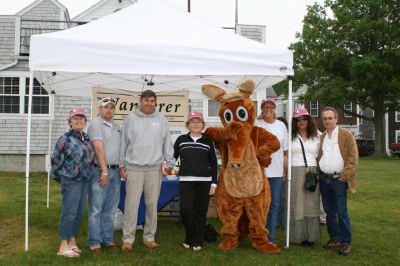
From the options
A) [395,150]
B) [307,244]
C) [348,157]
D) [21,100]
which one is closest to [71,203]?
[307,244]

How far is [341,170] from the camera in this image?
5395mm

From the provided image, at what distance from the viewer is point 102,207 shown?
5.34m

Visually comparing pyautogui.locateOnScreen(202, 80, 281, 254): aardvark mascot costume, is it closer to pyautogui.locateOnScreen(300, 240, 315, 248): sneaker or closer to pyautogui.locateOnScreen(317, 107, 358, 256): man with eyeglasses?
A: pyautogui.locateOnScreen(300, 240, 315, 248): sneaker

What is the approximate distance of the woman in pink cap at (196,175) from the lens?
541 cm

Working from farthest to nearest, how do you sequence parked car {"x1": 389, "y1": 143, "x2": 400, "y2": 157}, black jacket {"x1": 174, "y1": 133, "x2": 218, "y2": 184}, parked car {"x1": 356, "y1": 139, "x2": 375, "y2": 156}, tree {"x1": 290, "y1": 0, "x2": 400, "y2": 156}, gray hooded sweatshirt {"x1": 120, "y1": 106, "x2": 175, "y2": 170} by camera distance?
parked car {"x1": 389, "y1": 143, "x2": 400, "y2": 157}, parked car {"x1": 356, "y1": 139, "x2": 375, "y2": 156}, tree {"x1": 290, "y1": 0, "x2": 400, "y2": 156}, black jacket {"x1": 174, "y1": 133, "x2": 218, "y2": 184}, gray hooded sweatshirt {"x1": 120, "y1": 106, "x2": 175, "y2": 170}

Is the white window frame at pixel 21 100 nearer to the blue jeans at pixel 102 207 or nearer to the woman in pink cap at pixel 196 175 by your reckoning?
the blue jeans at pixel 102 207

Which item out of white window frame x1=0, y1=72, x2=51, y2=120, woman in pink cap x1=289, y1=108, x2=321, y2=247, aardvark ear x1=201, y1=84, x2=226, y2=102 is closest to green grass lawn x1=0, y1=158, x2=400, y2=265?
woman in pink cap x1=289, y1=108, x2=321, y2=247

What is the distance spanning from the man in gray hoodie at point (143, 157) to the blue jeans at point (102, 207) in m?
0.15

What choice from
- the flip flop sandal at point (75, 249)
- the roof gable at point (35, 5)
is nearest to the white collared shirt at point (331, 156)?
the flip flop sandal at point (75, 249)

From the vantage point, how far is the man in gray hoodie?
529 centimetres

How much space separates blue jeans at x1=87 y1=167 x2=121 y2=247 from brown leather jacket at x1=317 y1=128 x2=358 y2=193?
2.72 meters

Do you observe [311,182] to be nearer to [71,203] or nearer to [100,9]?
[71,203]

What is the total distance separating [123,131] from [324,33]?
1187 inches

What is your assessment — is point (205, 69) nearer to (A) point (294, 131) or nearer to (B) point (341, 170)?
(A) point (294, 131)
